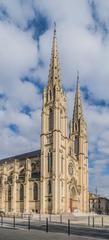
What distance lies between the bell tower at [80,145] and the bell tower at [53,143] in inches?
467

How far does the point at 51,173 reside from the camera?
7388 cm

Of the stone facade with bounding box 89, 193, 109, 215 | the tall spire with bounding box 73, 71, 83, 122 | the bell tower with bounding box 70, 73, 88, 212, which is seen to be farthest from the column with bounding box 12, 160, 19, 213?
the stone facade with bounding box 89, 193, 109, 215

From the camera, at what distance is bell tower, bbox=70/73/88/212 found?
8756cm

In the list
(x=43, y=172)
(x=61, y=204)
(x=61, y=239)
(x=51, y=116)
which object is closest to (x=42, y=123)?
(x=51, y=116)

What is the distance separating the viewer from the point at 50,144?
252 ft

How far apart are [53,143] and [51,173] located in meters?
5.98

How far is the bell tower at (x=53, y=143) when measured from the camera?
2862 inches

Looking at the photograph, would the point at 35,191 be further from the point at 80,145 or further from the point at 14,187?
the point at 80,145

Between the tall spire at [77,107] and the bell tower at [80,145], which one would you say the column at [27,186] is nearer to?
the bell tower at [80,145]

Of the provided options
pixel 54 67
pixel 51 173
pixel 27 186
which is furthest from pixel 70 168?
pixel 54 67

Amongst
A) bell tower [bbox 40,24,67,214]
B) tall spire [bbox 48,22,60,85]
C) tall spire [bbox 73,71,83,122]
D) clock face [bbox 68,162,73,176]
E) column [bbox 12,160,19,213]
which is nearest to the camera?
bell tower [bbox 40,24,67,214]

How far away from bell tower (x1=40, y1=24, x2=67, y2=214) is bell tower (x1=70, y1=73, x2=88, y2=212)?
11.9m

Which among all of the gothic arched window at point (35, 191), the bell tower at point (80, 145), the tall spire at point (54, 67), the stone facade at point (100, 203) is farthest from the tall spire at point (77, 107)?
the stone facade at point (100, 203)

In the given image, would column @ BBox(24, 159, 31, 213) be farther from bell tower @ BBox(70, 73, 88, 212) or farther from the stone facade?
the stone facade
